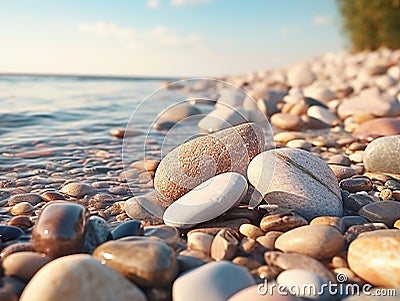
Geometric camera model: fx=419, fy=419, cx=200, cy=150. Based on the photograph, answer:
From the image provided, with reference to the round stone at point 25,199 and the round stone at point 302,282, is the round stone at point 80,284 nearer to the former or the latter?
the round stone at point 302,282

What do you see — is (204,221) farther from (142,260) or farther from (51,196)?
(51,196)

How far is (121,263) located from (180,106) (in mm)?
4694

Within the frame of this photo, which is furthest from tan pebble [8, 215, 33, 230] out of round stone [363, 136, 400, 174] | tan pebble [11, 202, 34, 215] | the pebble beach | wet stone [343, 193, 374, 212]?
round stone [363, 136, 400, 174]

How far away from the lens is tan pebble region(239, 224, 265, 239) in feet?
5.78

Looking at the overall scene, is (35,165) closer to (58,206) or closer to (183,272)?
(58,206)

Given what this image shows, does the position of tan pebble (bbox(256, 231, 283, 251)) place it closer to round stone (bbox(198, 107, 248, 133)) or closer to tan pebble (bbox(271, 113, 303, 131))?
round stone (bbox(198, 107, 248, 133))

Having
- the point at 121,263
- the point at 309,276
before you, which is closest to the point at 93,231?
the point at 121,263

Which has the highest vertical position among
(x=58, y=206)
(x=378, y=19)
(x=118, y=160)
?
(x=378, y=19)

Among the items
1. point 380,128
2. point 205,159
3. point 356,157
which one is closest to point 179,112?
point 380,128

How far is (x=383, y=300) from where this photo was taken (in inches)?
49.4

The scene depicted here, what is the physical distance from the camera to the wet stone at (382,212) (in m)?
1.92

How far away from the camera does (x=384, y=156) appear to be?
277cm

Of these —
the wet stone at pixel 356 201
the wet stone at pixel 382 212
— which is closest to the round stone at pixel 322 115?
the wet stone at pixel 356 201

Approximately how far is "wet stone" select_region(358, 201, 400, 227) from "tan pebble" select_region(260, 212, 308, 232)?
1.29 feet
